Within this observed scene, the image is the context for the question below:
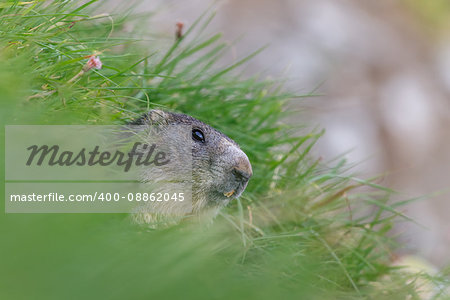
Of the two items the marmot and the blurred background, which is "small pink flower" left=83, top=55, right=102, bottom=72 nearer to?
the marmot

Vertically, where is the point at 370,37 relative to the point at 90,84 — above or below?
above

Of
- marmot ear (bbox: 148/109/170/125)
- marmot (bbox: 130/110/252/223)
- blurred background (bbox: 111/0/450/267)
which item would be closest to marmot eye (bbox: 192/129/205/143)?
marmot (bbox: 130/110/252/223)

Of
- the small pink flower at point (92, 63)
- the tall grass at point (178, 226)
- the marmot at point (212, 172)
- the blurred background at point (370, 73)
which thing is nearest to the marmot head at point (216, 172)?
the marmot at point (212, 172)

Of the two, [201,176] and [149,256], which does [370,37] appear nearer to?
[201,176]

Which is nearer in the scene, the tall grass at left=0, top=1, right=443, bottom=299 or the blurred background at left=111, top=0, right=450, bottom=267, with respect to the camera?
the tall grass at left=0, top=1, right=443, bottom=299

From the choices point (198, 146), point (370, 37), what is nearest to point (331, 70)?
point (370, 37)

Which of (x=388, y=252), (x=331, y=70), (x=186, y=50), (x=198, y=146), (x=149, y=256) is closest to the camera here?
(x=149, y=256)
